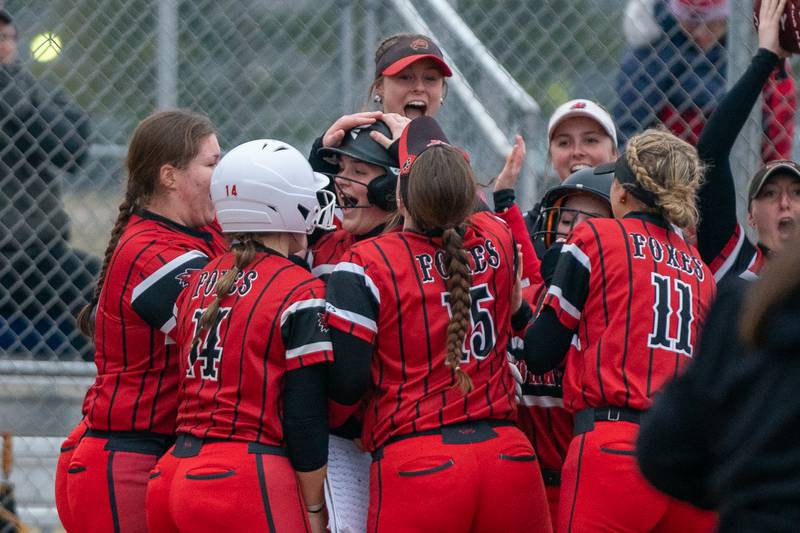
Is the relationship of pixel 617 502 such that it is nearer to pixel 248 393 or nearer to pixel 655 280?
pixel 655 280

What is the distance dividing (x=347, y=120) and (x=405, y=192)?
0.52 m

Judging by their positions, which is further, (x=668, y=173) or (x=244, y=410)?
(x=668, y=173)

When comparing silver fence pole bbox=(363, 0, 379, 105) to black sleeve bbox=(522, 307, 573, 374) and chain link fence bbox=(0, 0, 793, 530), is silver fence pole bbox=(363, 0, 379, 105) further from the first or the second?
black sleeve bbox=(522, 307, 573, 374)

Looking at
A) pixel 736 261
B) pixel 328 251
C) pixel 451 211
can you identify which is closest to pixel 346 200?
pixel 328 251

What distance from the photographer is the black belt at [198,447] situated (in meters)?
3.31

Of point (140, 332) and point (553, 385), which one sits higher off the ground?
point (553, 385)

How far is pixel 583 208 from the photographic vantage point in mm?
3986

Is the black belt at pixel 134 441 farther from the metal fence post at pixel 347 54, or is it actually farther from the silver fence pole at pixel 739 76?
the silver fence pole at pixel 739 76

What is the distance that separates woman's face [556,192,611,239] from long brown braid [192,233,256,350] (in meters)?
1.13

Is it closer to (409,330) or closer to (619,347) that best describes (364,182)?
(409,330)

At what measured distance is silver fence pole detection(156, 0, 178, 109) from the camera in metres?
5.07

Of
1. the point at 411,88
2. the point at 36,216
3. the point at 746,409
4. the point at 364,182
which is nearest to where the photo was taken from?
the point at 746,409

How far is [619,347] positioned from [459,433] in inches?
20.7

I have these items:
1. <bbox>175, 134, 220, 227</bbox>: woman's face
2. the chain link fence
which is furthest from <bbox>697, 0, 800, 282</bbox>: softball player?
<bbox>175, 134, 220, 227</bbox>: woman's face
